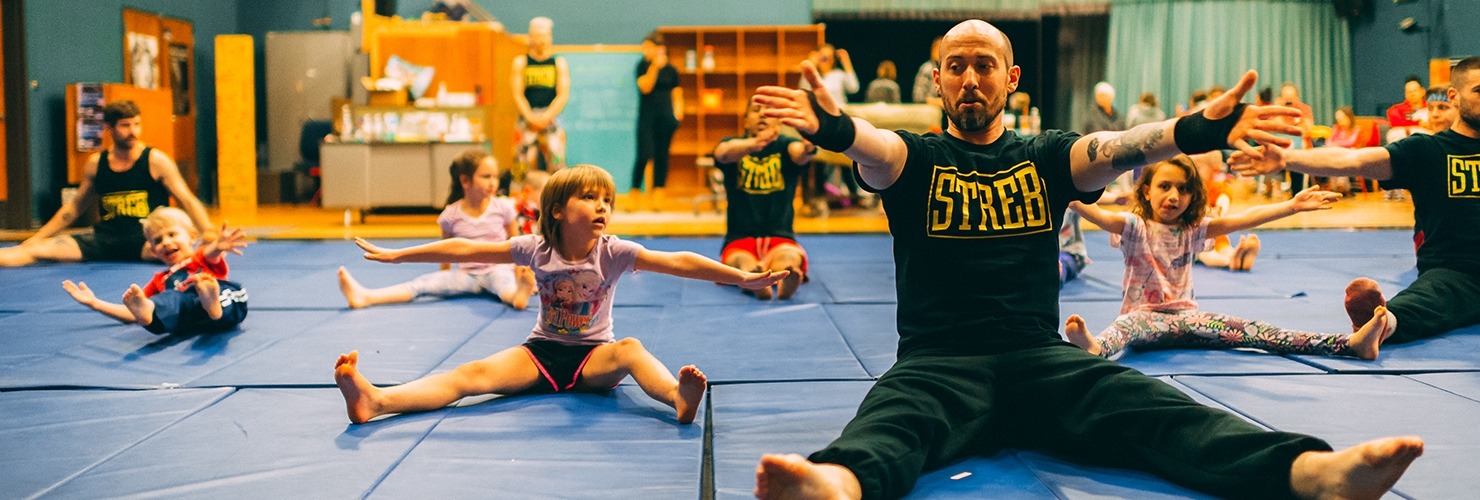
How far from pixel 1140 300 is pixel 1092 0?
497 inches

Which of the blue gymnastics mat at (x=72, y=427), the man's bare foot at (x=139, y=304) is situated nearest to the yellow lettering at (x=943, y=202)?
the blue gymnastics mat at (x=72, y=427)

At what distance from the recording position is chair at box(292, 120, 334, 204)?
1369 centimetres

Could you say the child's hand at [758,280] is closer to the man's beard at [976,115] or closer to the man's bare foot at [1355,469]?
the man's beard at [976,115]

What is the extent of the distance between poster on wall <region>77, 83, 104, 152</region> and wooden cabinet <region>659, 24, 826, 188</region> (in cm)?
641

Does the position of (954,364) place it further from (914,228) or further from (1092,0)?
(1092,0)

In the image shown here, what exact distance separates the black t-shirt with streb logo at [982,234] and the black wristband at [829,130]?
1.21ft

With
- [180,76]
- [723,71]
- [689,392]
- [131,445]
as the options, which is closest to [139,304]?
[131,445]

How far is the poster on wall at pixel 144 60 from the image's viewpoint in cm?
1252

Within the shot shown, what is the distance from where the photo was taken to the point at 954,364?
287cm

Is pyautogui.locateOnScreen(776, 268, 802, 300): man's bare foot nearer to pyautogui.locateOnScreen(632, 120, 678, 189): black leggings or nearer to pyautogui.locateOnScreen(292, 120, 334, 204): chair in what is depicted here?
pyautogui.locateOnScreen(632, 120, 678, 189): black leggings

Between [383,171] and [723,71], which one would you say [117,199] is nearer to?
[383,171]

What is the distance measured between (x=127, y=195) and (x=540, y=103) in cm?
420

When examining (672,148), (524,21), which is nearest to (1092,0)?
(672,148)

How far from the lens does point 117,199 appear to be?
23.6ft
